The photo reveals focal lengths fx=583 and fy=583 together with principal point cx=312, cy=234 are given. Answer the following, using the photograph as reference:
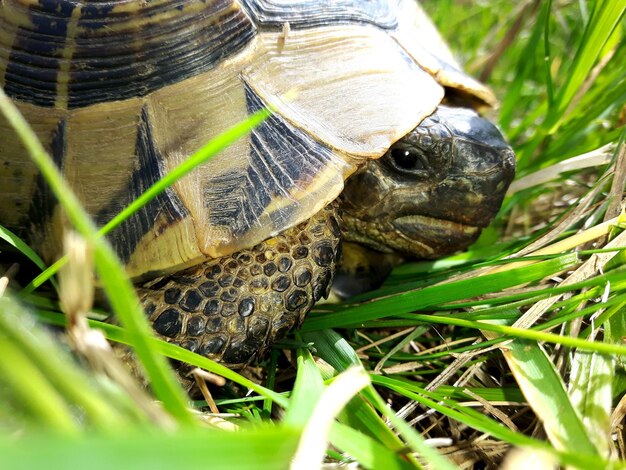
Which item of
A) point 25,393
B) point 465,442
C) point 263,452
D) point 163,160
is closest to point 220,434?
point 263,452

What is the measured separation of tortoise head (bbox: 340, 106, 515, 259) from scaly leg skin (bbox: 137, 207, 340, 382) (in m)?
0.24

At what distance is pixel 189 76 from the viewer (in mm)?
1489

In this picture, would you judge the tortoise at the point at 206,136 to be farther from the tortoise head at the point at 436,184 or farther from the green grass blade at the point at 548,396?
the green grass blade at the point at 548,396

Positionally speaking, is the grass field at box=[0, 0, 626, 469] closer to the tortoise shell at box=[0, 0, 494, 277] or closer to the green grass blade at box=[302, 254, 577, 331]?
the green grass blade at box=[302, 254, 577, 331]

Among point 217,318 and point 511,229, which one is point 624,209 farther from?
point 217,318

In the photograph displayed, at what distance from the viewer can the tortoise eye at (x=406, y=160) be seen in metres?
1.69

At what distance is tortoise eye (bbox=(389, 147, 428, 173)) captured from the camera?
1.69 meters

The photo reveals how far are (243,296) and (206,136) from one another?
416 mm

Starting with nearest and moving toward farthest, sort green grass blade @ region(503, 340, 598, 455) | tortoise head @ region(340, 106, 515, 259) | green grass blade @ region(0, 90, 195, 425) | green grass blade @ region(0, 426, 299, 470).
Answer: green grass blade @ region(0, 426, 299, 470)
green grass blade @ region(0, 90, 195, 425)
green grass blade @ region(503, 340, 598, 455)
tortoise head @ region(340, 106, 515, 259)

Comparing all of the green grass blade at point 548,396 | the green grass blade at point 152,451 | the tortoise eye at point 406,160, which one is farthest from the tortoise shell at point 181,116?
the green grass blade at point 152,451

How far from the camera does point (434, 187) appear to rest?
1707 mm

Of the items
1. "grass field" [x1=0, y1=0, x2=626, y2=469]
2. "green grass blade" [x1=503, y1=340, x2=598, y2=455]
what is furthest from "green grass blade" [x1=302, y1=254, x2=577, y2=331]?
"green grass blade" [x1=503, y1=340, x2=598, y2=455]

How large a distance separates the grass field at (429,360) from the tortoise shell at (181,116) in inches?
11.8

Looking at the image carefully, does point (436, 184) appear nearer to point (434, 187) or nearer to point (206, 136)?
point (434, 187)
